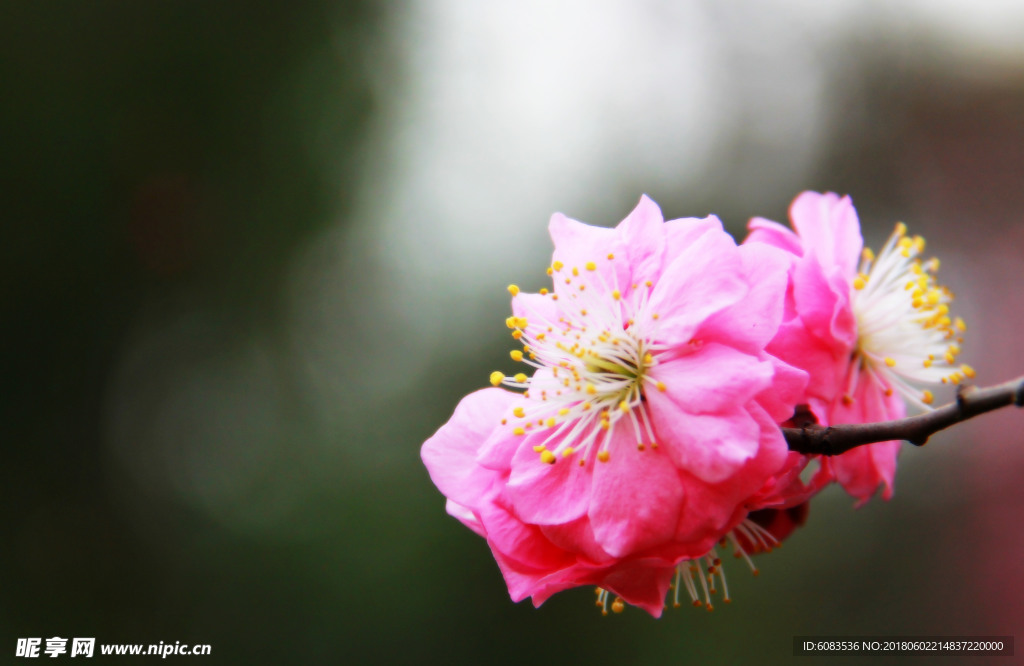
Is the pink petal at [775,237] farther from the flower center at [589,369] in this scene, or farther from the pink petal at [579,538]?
the pink petal at [579,538]

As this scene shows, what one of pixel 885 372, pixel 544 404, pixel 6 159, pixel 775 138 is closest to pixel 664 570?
pixel 544 404

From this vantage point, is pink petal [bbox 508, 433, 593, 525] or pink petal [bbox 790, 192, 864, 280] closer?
pink petal [bbox 508, 433, 593, 525]

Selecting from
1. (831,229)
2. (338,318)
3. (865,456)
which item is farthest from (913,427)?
(338,318)

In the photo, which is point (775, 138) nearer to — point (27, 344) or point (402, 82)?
point (402, 82)

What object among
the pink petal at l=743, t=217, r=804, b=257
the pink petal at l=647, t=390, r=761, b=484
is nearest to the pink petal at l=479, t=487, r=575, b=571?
the pink petal at l=647, t=390, r=761, b=484

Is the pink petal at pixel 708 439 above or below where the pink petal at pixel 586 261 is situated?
below

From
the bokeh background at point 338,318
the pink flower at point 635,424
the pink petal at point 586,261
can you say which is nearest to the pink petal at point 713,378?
the pink flower at point 635,424

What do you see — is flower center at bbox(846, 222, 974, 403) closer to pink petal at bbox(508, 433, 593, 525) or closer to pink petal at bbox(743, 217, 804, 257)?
pink petal at bbox(743, 217, 804, 257)
